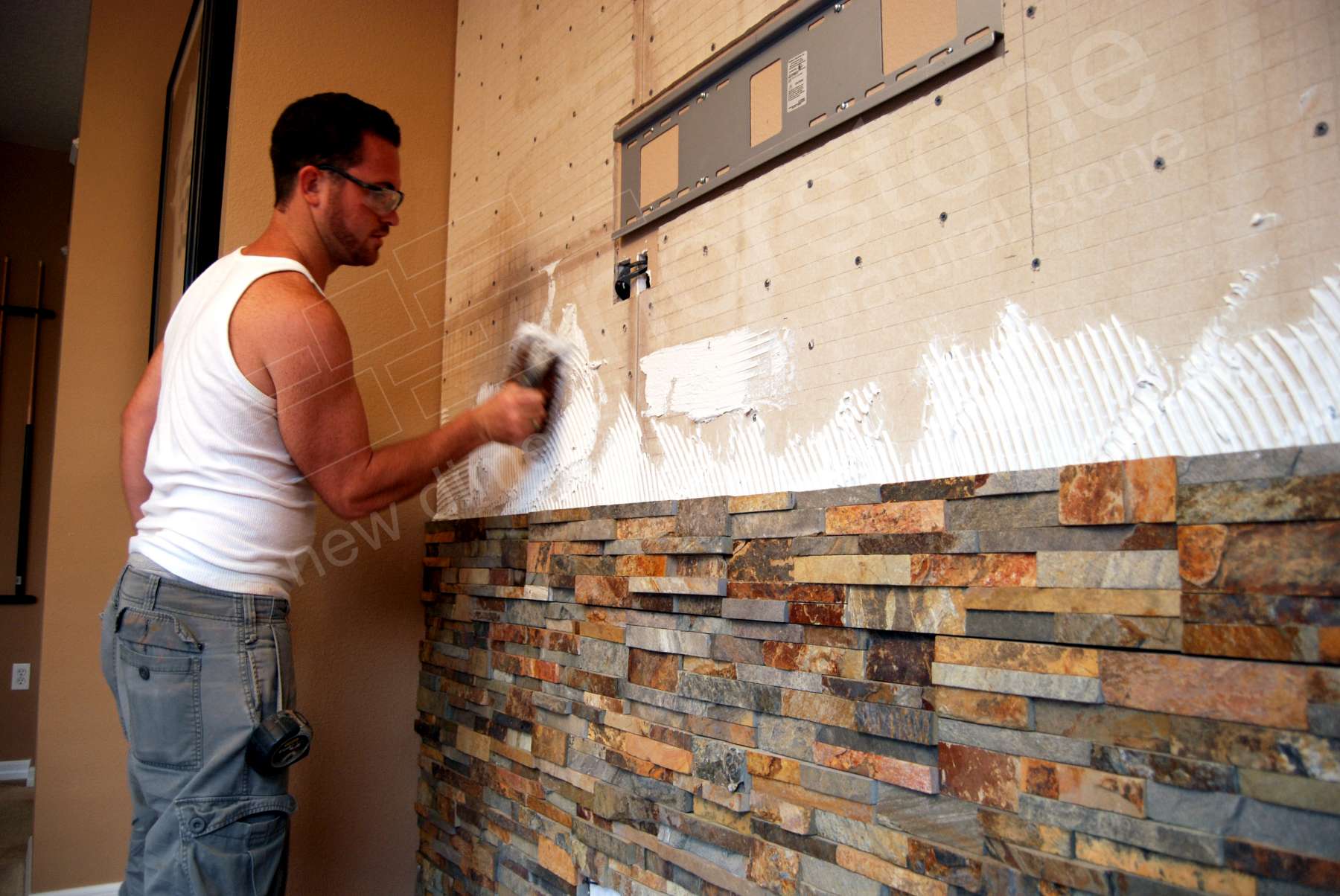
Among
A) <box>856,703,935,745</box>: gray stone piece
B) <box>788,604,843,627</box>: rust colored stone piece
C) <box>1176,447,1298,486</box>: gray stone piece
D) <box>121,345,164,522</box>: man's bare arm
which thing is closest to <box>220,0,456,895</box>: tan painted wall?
<box>121,345,164,522</box>: man's bare arm

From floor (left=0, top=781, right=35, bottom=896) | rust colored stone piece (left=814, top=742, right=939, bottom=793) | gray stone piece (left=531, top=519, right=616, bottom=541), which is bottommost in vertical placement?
floor (left=0, top=781, right=35, bottom=896)

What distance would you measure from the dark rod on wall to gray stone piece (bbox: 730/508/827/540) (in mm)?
5207

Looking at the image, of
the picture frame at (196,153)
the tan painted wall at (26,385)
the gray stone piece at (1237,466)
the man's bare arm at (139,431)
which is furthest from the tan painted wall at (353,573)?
the tan painted wall at (26,385)

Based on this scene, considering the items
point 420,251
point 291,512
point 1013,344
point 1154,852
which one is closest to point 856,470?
point 1013,344

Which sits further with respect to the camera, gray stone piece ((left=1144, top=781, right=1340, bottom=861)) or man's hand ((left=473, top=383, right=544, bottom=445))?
man's hand ((left=473, top=383, right=544, bottom=445))

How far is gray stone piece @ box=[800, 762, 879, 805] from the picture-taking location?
3.10 ft

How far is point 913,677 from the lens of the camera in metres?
0.91

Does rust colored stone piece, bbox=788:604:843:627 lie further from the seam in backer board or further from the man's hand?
the man's hand

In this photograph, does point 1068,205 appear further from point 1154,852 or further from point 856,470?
point 1154,852

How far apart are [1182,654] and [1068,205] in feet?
1.34

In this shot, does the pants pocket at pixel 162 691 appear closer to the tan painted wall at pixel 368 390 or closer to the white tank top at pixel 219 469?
the white tank top at pixel 219 469

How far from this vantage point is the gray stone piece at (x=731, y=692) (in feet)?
3.57

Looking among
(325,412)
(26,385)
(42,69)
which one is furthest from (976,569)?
(26,385)

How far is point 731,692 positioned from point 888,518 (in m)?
0.35
